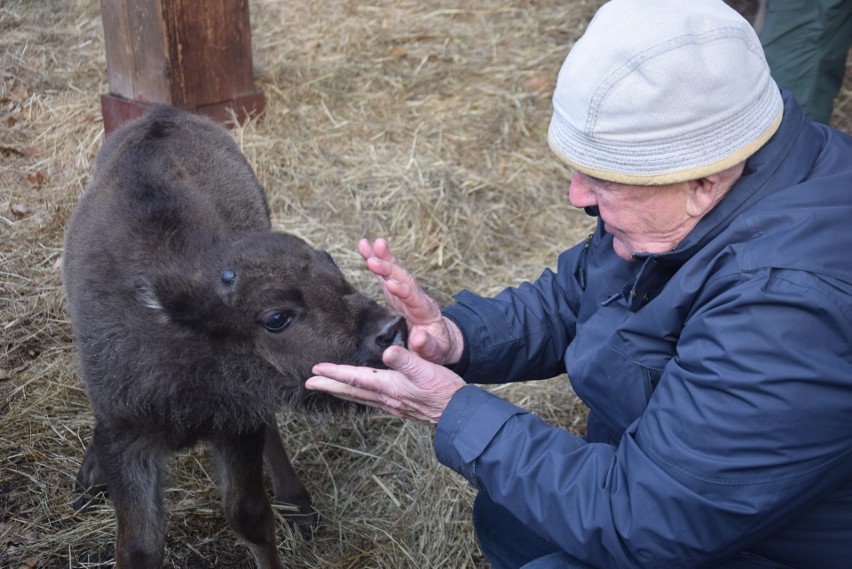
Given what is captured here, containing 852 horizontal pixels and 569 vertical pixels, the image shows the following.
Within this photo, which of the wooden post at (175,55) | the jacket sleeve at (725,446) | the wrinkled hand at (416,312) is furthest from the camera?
the wooden post at (175,55)

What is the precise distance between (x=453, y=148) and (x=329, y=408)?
13.6ft

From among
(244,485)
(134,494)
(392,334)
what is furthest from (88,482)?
(392,334)

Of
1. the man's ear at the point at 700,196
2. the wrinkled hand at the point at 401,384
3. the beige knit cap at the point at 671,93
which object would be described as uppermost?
the beige knit cap at the point at 671,93

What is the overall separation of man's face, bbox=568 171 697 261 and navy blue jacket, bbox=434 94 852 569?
76 mm

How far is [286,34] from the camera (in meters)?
9.05

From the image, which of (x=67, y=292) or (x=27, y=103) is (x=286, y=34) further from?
(x=67, y=292)

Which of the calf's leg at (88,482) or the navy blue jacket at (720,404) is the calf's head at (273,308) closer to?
the navy blue jacket at (720,404)

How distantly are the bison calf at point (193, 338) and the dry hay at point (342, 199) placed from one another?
1.39 feet

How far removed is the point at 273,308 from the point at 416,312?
59cm

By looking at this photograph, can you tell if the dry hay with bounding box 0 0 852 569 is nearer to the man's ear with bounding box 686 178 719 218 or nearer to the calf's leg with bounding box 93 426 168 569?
the calf's leg with bounding box 93 426 168 569

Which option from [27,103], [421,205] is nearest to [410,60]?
[421,205]

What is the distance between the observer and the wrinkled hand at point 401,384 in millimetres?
2904

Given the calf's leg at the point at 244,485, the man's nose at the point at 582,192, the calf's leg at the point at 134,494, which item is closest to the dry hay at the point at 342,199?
the calf's leg at the point at 244,485

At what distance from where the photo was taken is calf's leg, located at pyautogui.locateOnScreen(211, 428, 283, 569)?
4.06 metres
